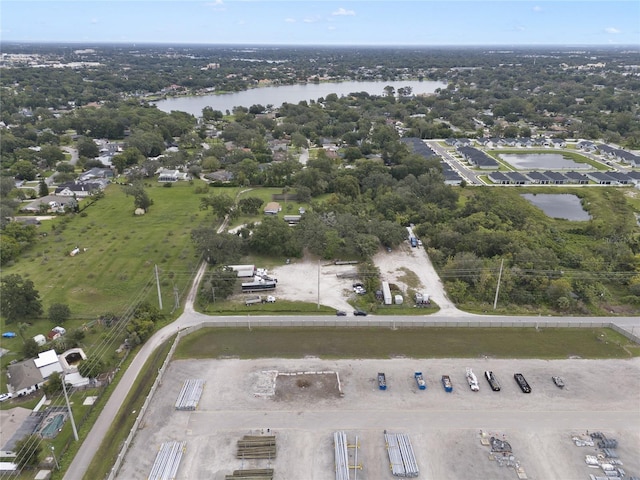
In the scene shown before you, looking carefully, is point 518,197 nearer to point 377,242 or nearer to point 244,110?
point 377,242

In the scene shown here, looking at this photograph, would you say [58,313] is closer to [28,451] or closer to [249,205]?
[28,451]

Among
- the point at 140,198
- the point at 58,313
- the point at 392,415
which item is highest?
the point at 140,198

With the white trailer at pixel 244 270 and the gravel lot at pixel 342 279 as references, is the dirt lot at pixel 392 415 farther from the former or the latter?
the white trailer at pixel 244 270

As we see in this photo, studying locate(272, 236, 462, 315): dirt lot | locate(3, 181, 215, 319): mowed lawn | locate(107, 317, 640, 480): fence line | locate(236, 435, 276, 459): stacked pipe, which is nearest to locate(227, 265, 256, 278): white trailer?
locate(272, 236, 462, 315): dirt lot

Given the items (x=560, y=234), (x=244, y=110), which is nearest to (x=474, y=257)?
(x=560, y=234)

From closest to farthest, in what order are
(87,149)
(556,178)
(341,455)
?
(341,455) < (556,178) < (87,149)

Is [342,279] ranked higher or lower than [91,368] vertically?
lower

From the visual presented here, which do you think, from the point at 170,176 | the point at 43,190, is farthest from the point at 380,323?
the point at 43,190

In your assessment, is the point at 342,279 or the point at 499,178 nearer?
the point at 342,279
